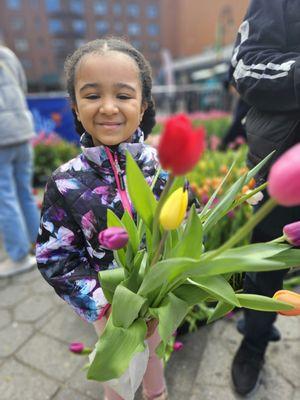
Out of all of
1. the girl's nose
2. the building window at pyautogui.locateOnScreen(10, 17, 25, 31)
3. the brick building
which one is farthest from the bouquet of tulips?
the building window at pyautogui.locateOnScreen(10, 17, 25, 31)

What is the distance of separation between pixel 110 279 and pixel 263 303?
37 cm

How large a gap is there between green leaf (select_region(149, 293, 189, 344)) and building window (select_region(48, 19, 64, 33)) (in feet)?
177

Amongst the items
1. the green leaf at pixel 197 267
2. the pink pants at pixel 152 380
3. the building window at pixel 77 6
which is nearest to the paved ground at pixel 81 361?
the pink pants at pixel 152 380

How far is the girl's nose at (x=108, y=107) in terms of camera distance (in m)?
1.03

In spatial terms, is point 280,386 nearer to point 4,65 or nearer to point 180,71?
point 4,65

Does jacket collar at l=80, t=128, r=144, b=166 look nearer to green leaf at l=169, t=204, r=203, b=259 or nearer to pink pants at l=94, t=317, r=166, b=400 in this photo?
green leaf at l=169, t=204, r=203, b=259

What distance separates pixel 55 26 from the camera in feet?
159

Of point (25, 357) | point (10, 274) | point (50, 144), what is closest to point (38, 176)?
point (50, 144)

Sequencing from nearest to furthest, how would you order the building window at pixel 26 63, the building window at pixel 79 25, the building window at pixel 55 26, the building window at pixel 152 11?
the building window at pixel 26 63
the building window at pixel 55 26
the building window at pixel 79 25
the building window at pixel 152 11

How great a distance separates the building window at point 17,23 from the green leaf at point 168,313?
52.3 metres

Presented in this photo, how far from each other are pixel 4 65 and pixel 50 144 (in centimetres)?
240

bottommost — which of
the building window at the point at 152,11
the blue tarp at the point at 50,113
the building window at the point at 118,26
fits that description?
the building window at the point at 118,26

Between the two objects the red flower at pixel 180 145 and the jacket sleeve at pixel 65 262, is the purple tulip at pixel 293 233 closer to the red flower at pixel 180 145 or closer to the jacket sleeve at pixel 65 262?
the red flower at pixel 180 145

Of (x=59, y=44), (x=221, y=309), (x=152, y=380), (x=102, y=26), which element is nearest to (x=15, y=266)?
(x=152, y=380)
